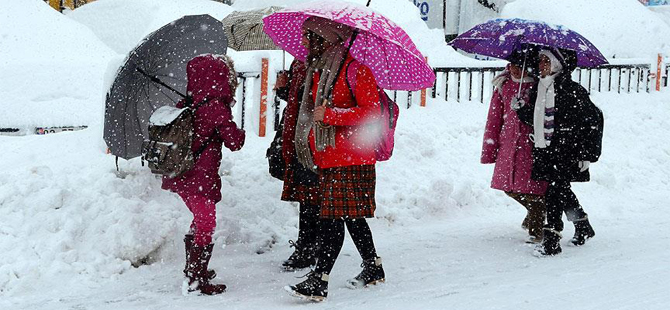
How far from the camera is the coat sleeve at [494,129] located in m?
5.81

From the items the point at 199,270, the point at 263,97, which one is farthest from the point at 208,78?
the point at 263,97

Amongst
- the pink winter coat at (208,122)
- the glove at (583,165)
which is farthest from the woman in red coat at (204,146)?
the glove at (583,165)

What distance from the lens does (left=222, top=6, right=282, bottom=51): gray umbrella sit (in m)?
12.0

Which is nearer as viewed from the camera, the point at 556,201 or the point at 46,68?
the point at 556,201

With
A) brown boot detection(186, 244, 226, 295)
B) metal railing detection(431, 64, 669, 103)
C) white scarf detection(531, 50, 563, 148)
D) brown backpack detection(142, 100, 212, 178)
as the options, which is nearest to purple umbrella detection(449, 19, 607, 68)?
white scarf detection(531, 50, 563, 148)

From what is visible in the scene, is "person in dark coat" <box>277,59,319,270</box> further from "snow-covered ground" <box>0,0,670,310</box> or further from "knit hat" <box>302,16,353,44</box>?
"knit hat" <box>302,16,353,44</box>

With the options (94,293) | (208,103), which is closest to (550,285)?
(208,103)

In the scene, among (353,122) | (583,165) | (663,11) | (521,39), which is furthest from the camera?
(663,11)

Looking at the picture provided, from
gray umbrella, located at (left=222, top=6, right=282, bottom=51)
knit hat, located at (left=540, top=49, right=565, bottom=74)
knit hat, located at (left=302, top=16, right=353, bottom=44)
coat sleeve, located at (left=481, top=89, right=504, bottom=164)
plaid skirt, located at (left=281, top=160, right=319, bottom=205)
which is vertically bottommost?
plaid skirt, located at (left=281, top=160, right=319, bottom=205)

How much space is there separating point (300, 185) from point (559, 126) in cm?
211

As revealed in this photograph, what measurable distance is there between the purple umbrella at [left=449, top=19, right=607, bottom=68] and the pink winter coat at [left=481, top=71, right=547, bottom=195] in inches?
11.6

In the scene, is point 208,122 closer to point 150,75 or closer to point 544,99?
point 150,75

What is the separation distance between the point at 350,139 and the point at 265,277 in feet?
4.15

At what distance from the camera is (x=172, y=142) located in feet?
13.7
